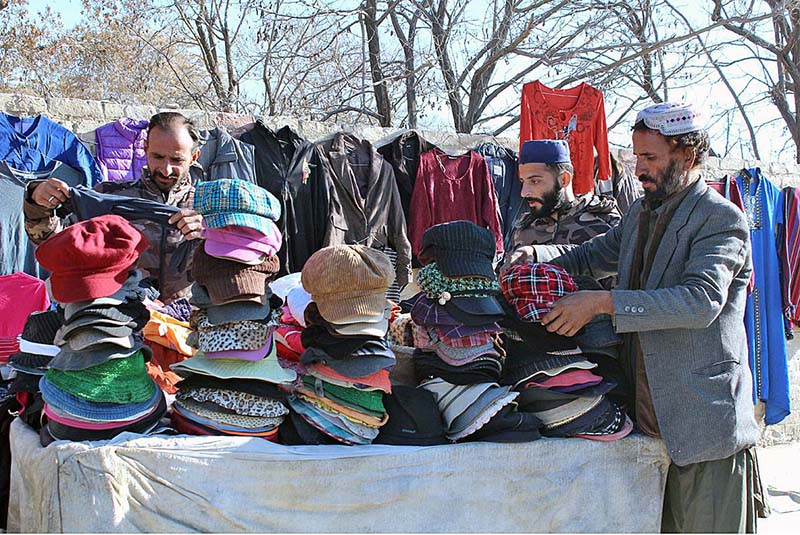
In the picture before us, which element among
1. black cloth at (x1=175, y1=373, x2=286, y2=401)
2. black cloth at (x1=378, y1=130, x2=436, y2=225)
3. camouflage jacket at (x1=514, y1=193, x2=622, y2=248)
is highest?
black cloth at (x1=378, y1=130, x2=436, y2=225)

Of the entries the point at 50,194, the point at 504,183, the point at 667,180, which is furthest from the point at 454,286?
the point at 504,183

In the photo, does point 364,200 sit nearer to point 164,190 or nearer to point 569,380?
point 164,190

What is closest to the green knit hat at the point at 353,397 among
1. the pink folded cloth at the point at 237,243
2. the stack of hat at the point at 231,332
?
the stack of hat at the point at 231,332

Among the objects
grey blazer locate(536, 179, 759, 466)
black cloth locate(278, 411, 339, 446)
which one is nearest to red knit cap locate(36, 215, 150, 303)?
black cloth locate(278, 411, 339, 446)

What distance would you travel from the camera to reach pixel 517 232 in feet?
12.0

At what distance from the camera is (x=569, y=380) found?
2.38 metres

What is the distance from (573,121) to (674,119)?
386 centimetres

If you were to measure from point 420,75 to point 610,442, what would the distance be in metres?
8.08

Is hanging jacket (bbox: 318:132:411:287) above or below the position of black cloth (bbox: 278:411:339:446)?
above

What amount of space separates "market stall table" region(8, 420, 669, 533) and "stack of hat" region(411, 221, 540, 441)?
8 cm

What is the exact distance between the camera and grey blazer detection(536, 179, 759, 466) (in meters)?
2.29

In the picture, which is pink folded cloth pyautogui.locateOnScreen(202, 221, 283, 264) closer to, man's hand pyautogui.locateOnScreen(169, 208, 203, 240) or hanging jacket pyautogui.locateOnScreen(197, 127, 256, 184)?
man's hand pyautogui.locateOnScreen(169, 208, 203, 240)

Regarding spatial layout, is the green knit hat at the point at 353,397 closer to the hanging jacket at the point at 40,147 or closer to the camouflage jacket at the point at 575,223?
the camouflage jacket at the point at 575,223

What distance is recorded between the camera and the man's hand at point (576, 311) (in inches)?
91.2
